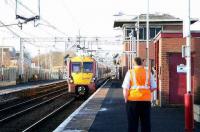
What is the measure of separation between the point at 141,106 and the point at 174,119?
253 inches

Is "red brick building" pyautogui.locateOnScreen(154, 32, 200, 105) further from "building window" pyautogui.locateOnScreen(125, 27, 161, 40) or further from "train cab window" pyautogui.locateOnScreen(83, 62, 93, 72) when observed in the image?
"building window" pyautogui.locateOnScreen(125, 27, 161, 40)

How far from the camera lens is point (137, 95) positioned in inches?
463

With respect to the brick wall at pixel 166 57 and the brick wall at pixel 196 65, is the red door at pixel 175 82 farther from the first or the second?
the brick wall at pixel 196 65

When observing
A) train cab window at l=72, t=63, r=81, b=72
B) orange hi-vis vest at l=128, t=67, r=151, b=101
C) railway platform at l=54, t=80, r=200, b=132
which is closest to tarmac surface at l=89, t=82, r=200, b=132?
railway platform at l=54, t=80, r=200, b=132

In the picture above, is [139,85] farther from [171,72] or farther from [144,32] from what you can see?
[144,32]

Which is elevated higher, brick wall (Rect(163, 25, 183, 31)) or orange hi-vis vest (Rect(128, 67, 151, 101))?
brick wall (Rect(163, 25, 183, 31))

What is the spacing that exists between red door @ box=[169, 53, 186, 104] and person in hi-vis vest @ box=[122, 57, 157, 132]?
1147 cm

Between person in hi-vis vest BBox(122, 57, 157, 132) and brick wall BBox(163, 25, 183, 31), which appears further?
brick wall BBox(163, 25, 183, 31)

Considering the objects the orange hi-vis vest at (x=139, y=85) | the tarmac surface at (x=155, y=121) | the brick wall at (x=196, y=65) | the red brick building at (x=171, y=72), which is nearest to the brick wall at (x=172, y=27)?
the red brick building at (x=171, y=72)

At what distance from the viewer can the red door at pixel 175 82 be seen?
910 inches

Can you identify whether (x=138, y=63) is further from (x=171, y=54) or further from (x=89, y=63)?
(x=89, y=63)

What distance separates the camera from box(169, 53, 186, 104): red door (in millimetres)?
23125

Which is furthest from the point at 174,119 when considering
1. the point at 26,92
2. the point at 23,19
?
the point at 26,92

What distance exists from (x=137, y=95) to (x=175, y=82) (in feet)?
38.4
